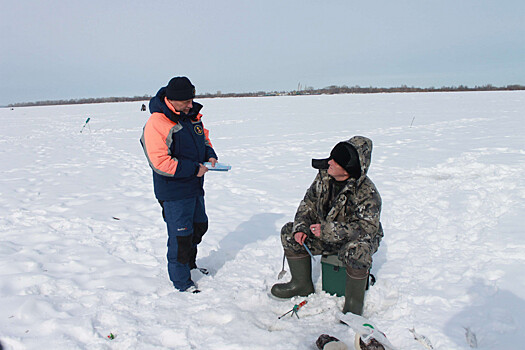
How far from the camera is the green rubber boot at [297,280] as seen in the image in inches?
123

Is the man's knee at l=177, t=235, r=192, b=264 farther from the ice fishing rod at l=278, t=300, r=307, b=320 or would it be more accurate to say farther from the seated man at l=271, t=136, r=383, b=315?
the ice fishing rod at l=278, t=300, r=307, b=320

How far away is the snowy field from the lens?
8.75 feet

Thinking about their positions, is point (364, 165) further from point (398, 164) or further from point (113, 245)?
point (398, 164)

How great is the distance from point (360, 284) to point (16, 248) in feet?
12.4

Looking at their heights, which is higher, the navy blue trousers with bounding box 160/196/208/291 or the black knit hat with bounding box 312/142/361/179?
the black knit hat with bounding box 312/142/361/179

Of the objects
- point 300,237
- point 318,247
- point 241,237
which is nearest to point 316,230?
point 300,237

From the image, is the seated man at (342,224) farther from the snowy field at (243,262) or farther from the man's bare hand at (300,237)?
the snowy field at (243,262)

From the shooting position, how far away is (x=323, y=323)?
2.81 meters

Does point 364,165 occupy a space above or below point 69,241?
above

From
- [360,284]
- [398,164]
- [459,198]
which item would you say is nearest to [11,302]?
[360,284]

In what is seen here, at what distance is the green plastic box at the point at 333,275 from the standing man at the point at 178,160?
1170mm

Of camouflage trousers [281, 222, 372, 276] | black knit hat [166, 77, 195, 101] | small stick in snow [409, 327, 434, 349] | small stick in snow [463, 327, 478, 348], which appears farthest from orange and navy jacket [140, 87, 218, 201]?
small stick in snow [463, 327, 478, 348]

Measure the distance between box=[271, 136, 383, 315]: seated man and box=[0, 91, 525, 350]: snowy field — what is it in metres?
0.25

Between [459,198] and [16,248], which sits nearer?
[16,248]
